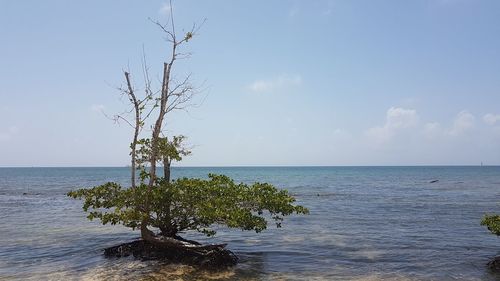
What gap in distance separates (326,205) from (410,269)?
91.1 ft

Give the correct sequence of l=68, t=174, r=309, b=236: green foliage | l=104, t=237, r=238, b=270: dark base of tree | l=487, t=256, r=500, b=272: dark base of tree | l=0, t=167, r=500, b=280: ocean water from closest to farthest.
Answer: l=0, t=167, r=500, b=280: ocean water < l=68, t=174, r=309, b=236: green foliage < l=104, t=237, r=238, b=270: dark base of tree < l=487, t=256, r=500, b=272: dark base of tree

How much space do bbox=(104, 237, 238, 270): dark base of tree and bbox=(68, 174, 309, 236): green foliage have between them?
90cm

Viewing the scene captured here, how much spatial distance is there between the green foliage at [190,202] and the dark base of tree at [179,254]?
905 mm

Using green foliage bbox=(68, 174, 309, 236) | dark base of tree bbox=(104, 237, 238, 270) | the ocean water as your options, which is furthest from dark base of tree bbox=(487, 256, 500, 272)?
dark base of tree bbox=(104, 237, 238, 270)

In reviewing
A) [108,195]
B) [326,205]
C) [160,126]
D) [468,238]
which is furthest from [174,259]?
[326,205]

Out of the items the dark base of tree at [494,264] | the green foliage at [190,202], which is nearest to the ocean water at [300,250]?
the dark base of tree at [494,264]

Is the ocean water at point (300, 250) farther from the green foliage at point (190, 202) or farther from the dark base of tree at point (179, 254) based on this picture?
the green foliage at point (190, 202)

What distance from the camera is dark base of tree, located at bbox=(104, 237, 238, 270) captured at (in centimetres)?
1752

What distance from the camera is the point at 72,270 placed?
17281mm

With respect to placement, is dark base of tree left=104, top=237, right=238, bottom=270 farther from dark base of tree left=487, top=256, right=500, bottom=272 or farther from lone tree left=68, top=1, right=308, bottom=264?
dark base of tree left=487, top=256, right=500, bottom=272

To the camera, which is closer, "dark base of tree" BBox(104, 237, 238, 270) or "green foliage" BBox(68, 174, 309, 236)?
"green foliage" BBox(68, 174, 309, 236)

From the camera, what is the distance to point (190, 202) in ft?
58.3

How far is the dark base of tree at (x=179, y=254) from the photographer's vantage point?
1752 centimetres

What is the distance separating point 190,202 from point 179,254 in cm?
237
